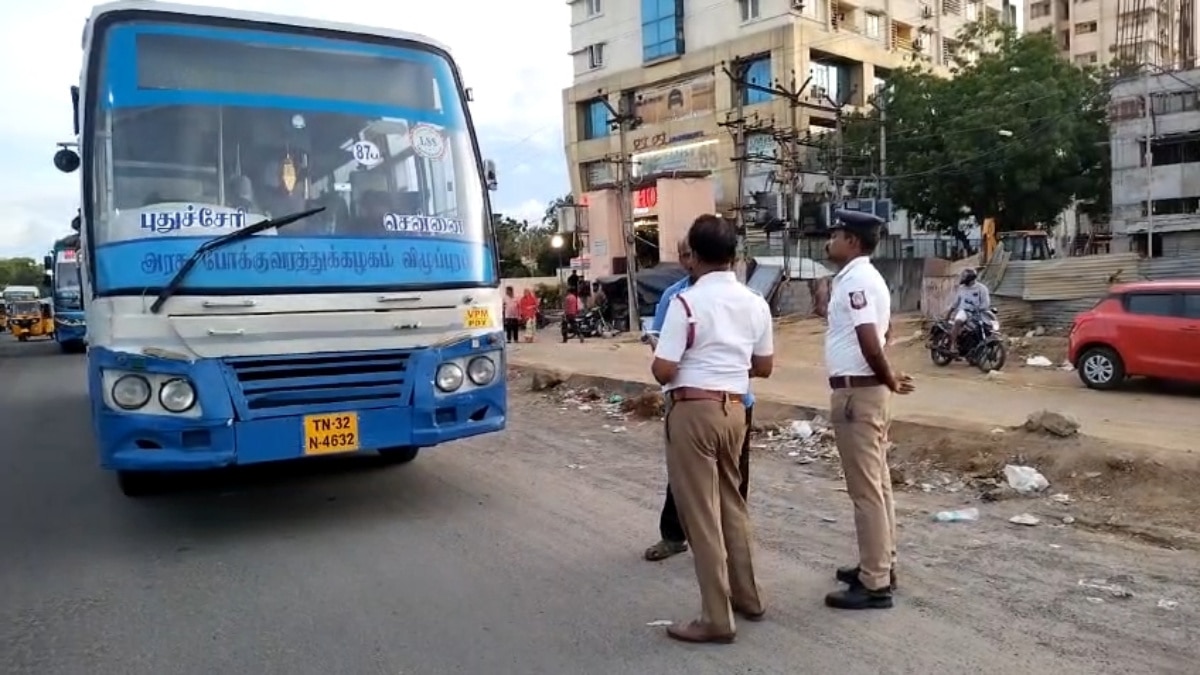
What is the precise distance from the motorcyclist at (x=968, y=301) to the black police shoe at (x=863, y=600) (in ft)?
39.6

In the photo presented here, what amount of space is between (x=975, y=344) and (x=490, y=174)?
11224mm

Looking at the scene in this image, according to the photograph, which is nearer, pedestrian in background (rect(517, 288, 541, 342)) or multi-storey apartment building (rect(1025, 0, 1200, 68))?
pedestrian in background (rect(517, 288, 541, 342))

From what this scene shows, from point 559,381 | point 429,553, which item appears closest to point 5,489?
point 429,553

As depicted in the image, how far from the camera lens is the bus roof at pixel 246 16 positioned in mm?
5613

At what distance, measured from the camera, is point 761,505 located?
22.2 ft

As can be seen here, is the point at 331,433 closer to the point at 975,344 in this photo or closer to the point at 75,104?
the point at 75,104

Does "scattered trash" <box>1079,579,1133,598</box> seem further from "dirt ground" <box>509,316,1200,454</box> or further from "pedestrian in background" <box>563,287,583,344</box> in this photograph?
"pedestrian in background" <box>563,287,583,344</box>

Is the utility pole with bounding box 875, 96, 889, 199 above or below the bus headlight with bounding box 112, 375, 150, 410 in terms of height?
above

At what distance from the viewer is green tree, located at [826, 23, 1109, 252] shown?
31.7 meters

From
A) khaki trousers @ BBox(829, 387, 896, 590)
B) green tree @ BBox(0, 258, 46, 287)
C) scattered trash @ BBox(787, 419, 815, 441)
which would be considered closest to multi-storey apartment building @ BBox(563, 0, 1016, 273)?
scattered trash @ BBox(787, 419, 815, 441)

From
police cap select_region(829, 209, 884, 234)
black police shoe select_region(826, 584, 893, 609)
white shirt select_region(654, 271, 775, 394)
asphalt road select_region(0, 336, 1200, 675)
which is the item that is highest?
police cap select_region(829, 209, 884, 234)

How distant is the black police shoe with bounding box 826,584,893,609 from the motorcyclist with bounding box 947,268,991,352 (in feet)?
39.6

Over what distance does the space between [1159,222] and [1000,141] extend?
18.1ft

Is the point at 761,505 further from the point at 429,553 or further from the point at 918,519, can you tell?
the point at 429,553
